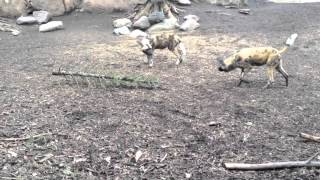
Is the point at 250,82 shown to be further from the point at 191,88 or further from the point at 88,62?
the point at 88,62

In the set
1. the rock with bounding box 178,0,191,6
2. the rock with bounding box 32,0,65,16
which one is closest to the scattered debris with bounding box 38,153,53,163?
the rock with bounding box 32,0,65,16

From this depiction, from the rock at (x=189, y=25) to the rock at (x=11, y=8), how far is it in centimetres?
426

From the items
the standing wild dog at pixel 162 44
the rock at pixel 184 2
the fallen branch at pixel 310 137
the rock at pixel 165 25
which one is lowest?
the rock at pixel 165 25

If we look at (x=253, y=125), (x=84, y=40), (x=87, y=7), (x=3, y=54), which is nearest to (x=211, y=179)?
(x=253, y=125)

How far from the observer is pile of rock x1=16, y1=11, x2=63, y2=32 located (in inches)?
434

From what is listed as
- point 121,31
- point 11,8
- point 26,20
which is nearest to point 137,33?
point 121,31

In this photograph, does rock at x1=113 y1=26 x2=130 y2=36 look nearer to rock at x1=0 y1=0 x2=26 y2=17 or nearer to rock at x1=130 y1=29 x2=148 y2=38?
rock at x1=130 y1=29 x2=148 y2=38

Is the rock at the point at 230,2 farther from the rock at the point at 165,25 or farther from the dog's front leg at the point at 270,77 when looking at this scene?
the dog's front leg at the point at 270,77

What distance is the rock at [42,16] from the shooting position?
11.7 m

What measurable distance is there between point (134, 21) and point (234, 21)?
258cm

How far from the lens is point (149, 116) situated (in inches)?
222

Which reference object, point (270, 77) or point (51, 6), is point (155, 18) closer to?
point (51, 6)

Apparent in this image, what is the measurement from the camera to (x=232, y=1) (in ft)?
47.8

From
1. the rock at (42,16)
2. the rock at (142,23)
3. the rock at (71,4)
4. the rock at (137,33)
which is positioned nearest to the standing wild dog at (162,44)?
the rock at (137,33)
